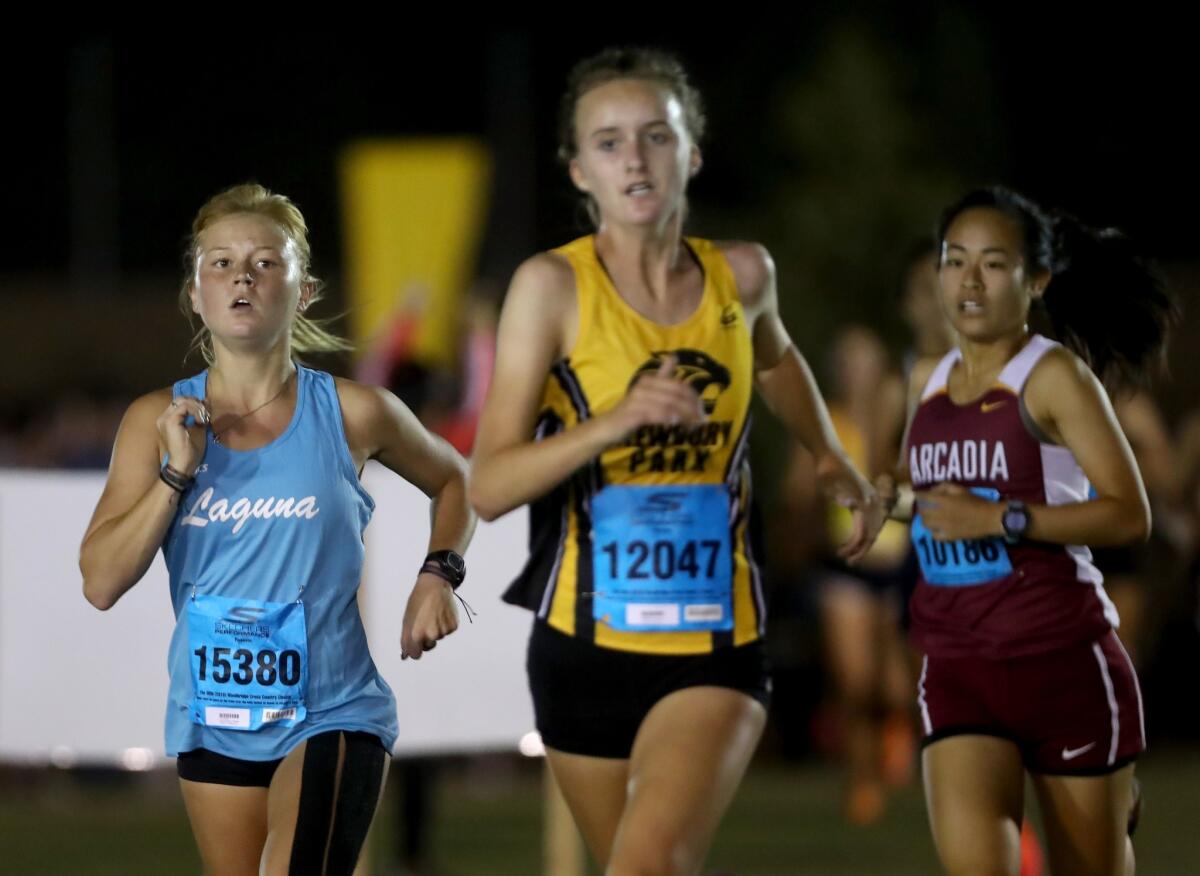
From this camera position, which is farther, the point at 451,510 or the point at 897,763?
the point at 897,763

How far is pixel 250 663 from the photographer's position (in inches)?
160

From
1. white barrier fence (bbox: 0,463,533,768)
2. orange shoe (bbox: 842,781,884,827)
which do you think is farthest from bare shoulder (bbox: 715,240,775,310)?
orange shoe (bbox: 842,781,884,827)

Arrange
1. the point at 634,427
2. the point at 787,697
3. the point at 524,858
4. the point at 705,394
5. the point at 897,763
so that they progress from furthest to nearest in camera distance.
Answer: the point at 787,697
the point at 897,763
the point at 524,858
the point at 705,394
the point at 634,427

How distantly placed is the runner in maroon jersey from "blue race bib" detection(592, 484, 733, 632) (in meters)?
0.62

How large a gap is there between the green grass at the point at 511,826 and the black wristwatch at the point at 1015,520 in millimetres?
3580

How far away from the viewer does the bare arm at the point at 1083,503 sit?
456 centimetres

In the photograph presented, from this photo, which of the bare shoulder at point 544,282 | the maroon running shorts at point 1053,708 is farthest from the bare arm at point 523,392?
the maroon running shorts at point 1053,708

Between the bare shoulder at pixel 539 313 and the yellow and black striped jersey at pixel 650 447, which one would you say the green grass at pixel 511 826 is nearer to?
→ the yellow and black striped jersey at pixel 650 447

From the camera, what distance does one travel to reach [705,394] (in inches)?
167

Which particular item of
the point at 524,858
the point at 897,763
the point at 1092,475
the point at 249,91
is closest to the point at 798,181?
the point at 249,91

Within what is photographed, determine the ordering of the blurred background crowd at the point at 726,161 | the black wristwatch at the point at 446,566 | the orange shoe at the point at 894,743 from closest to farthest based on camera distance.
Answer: the black wristwatch at the point at 446,566
the orange shoe at the point at 894,743
the blurred background crowd at the point at 726,161

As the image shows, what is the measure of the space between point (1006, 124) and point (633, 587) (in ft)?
94.4

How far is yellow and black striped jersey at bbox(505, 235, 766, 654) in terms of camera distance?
14.0 ft

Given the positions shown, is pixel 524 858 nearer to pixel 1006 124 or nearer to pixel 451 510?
pixel 451 510
